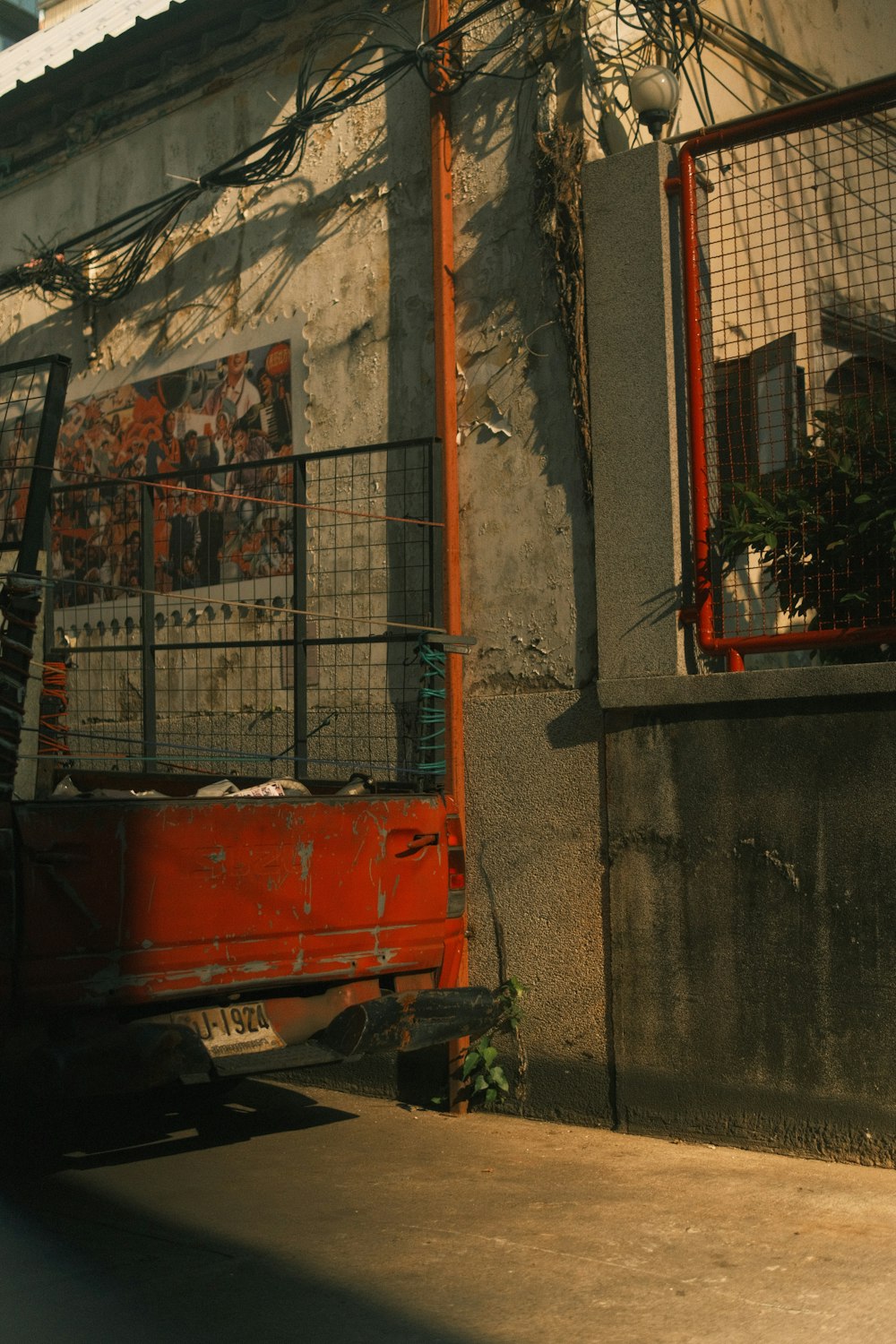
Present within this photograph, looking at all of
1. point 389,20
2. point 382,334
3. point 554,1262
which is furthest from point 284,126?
point 554,1262

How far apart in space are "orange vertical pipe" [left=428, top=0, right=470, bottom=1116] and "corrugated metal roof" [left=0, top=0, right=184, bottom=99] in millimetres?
13211

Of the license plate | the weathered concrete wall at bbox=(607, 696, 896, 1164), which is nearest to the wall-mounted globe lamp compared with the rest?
the weathered concrete wall at bbox=(607, 696, 896, 1164)

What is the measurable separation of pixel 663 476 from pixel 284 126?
3.07 meters

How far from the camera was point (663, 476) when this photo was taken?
6.17 m

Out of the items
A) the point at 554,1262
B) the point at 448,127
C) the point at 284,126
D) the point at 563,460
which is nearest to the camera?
the point at 554,1262

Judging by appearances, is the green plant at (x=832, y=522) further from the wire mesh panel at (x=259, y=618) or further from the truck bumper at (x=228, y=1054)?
the truck bumper at (x=228, y=1054)

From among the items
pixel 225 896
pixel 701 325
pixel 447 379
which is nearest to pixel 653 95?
pixel 701 325

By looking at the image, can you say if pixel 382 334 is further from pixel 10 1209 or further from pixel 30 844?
pixel 10 1209

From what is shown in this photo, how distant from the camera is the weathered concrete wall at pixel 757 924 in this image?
5.44 metres

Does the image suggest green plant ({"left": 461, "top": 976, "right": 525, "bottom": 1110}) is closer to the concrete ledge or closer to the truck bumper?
the truck bumper

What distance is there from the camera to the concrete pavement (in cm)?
395

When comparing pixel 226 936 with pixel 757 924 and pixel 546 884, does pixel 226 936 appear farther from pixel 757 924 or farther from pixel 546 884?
pixel 757 924

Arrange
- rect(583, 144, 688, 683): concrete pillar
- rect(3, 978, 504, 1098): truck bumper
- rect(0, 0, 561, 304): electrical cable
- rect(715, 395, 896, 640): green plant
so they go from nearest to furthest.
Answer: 1. rect(3, 978, 504, 1098): truck bumper
2. rect(715, 395, 896, 640): green plant
3. rect(583, 144, 688, 683): concrete pillar
4. rect(0, 0, 561, 304): electrical cable

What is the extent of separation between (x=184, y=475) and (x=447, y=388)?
154 cm
